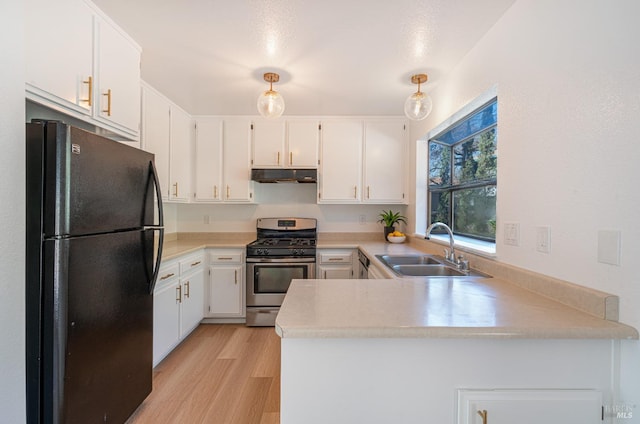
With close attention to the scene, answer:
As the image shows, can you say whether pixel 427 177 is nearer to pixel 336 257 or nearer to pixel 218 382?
pixel 336 257

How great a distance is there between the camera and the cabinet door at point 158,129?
2.38 meters

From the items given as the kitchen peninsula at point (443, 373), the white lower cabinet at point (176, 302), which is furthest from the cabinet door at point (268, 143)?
the kitchen peninsula at point (443, 373)

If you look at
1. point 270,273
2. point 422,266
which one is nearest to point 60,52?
point 270,273

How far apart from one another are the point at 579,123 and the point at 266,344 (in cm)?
265

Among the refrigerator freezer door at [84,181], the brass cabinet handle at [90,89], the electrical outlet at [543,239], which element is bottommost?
the electrical outlet at [543,239]

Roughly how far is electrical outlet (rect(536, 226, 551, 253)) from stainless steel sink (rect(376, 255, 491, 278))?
1.44ft

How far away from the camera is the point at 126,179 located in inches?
57.2

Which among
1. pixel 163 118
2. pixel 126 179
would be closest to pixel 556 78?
pixel 126 179

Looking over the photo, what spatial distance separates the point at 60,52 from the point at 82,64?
118mm

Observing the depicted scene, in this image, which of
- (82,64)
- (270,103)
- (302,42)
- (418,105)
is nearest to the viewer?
(82,64)

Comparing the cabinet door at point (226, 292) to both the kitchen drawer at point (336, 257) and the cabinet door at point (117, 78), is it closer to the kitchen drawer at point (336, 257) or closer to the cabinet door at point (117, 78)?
the kitchen drawer at point (336, 257)

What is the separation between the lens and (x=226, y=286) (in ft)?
9.68

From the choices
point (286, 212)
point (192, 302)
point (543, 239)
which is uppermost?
point (286, 212)

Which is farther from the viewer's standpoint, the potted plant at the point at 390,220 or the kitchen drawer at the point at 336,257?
the potted plant at the point at 390,220
